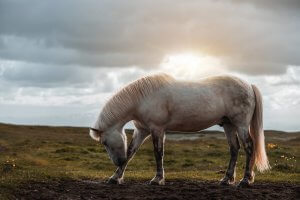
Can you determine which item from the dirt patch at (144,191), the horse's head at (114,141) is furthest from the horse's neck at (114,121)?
the dirt patch at (144,191)

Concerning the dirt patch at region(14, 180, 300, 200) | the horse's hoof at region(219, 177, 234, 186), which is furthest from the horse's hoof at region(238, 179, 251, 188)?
the horse's hoof at region(219, 177, 234, 186)

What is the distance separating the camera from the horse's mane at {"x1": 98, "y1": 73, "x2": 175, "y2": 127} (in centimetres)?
1385

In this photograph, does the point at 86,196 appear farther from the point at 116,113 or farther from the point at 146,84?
the point at 146,84

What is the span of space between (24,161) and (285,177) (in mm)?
13375

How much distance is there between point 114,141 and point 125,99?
1354mm

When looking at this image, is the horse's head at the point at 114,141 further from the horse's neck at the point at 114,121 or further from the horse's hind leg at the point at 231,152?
the horse's hind leg at the point at 231,152

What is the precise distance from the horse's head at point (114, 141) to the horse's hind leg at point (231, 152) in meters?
3.47

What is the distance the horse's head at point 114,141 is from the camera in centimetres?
1389

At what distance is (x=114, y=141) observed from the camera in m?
13.9

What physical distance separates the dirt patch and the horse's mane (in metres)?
2.09

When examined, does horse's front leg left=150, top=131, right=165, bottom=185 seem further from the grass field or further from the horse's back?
the grass field

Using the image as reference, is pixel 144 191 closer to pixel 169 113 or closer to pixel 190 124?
pixel 169 113

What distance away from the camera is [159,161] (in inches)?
547

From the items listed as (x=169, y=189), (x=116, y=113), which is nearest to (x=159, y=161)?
(x=169, y=189)
